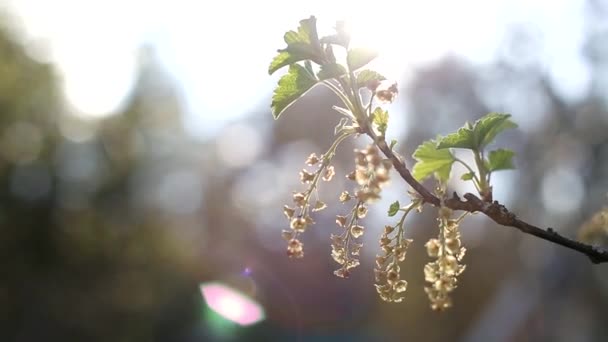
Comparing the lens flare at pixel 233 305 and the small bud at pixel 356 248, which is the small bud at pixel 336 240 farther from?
the lens flare at pixel 233 305

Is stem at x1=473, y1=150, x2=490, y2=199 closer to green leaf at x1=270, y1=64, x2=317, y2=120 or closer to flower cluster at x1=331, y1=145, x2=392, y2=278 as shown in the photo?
flower cluster at x1=331, y1=145, x2=392, y2=278

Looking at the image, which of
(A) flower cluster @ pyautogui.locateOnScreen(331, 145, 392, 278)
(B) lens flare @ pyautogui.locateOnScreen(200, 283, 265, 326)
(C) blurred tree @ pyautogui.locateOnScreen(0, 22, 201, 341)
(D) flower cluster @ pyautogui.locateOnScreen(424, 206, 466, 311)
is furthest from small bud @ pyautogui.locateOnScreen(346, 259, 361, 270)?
(B) lens flare @ pyautogui.locateOnScreen(200, 283, 265, 326)

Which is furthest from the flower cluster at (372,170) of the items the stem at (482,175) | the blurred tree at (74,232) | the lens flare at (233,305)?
the lens flare at (233,305)

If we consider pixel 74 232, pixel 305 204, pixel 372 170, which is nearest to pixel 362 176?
pixel 372 170

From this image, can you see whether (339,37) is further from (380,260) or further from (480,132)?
(380,260)

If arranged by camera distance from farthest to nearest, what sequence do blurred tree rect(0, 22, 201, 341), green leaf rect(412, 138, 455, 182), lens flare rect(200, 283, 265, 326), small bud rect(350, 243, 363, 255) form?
lens flare rect(200, 283, 265, 326)
blurred tree rect(0, 22, 201, 341)
small bud rect(350, 243, 363, 255)
green leaf rect(412, 138, 455, 182)

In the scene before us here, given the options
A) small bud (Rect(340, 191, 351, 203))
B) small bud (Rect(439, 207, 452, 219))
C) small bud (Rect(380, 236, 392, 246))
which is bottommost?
small bud (Rect(439, 207, 452, 219))
